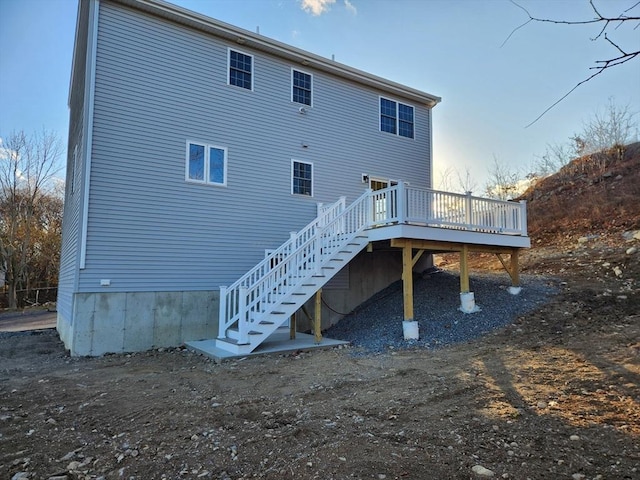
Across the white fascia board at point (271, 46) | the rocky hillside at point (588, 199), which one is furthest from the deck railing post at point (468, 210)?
the rocky hillside at point (588, 199)

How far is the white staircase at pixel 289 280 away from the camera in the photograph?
7820 millimetres

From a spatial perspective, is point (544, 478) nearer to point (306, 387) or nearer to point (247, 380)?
point (306, 387)

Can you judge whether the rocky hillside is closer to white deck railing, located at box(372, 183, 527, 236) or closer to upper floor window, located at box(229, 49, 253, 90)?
white deck railing, located at box(372, 183, 527, 236)

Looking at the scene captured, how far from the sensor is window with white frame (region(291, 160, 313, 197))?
36.6 feet

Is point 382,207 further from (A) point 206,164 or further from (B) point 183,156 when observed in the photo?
(B) point 183,156

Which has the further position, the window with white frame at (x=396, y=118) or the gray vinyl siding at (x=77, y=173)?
the window with white frame at (x=396, y=118)

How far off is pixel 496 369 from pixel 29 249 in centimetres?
2782

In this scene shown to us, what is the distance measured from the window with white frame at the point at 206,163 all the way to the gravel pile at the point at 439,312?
4.80m

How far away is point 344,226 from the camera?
9.55 m

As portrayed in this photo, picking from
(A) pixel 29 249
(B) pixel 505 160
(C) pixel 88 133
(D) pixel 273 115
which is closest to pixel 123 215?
(C) pixel 88 133

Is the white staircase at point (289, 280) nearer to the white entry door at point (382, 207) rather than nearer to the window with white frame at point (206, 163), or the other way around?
the white entry door at point (382, 207)

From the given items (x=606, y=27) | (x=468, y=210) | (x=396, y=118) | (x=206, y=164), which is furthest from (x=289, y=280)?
(x=396, y=118)

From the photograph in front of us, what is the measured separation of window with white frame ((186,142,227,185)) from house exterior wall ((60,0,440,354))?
0.46ft

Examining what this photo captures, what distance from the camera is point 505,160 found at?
27438 millimetres
